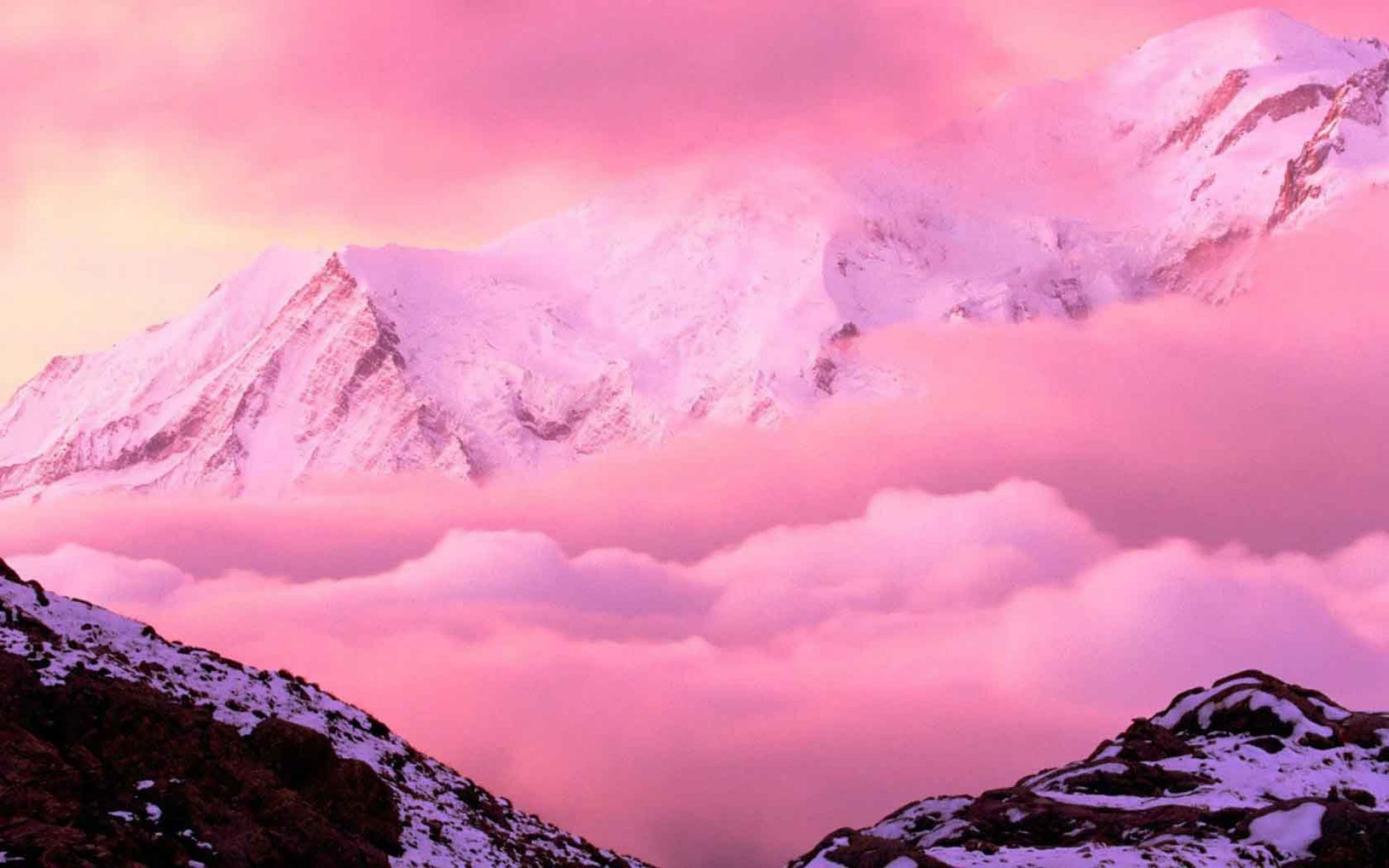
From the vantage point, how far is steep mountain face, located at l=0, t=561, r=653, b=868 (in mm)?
53219

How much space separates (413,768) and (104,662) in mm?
13285

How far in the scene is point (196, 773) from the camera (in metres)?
58.8

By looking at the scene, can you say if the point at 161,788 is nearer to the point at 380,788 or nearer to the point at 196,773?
the point at 196,773

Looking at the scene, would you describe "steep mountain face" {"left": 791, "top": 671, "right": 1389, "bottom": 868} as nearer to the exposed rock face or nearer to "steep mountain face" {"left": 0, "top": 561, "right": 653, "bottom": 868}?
"steep mountain face" {"left": 0, "top": 561, "right": 653, "bottom": 868}

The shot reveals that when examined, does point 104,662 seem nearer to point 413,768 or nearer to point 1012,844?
point 413,768

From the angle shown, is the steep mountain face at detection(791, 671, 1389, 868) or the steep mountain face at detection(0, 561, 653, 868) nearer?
the steep mountain face at detection(0, 561, 653, 868)

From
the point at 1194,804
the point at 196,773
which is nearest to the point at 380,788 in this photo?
the point at 196,773

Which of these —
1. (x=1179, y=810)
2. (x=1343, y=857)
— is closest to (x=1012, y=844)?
(x=1179, y=810)

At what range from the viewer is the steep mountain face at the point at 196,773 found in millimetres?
53219

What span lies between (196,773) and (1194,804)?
43.6 metres

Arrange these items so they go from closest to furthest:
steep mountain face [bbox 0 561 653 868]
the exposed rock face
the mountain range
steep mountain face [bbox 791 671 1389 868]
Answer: the exposed rock face < steep mountain face [bbox 0 561 653 868] < the mountain range < steep mountain face [bbox 791 671 1389 868]

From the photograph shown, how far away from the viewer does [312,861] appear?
5709 cm

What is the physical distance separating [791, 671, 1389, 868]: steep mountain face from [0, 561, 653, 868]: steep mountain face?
54.2 feet

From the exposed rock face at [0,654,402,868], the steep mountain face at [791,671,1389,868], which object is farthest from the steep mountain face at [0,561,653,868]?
the steep mountain face at [791,671,1389,868]
